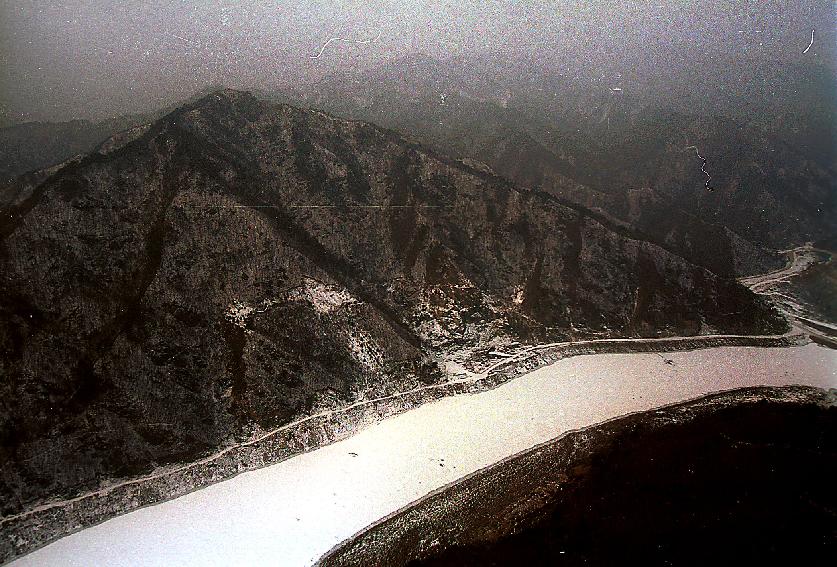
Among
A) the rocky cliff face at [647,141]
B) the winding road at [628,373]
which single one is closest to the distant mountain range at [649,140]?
the rocky cliff face at [647,141]

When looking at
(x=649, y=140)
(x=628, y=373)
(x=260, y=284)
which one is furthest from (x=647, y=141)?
(x=260, y=284)

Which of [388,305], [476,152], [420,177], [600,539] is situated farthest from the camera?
[476,152]

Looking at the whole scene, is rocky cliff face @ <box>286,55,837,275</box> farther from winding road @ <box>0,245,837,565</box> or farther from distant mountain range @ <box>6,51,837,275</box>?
winding road @ <box>0,245,837,565</box>

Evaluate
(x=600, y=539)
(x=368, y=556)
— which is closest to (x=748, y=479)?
(x=600, y=539)

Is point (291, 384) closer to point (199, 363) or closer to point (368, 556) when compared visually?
point (199, 363)

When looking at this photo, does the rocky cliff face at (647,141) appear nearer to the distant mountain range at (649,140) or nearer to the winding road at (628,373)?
the distant mountain range at (649,140)

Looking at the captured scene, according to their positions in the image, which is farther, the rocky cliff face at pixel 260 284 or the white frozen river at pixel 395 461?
the rocky cliff face at pixel 260 284

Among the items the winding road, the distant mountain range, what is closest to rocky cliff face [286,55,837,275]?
the distant mountain range
